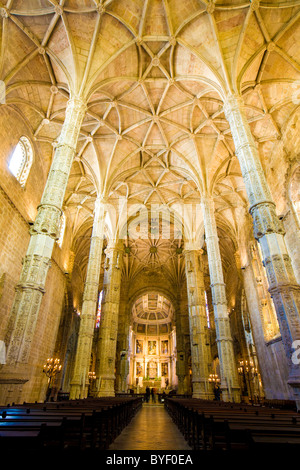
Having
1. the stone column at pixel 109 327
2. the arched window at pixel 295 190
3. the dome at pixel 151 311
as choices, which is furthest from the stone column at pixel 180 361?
the arched window at pixel 295 190

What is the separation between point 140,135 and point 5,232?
11684mm

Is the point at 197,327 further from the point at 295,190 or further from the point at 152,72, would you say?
the point at 152,72

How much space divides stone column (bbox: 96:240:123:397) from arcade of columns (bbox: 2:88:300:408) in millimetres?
75

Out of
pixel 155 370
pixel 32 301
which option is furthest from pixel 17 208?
pixel 155 370

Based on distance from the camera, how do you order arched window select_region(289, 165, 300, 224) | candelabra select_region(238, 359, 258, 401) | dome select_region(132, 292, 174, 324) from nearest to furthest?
arched window select_region(289, 165, 300, 224)
candelabra select_region(238, 359, 258, 401)
dome select_region(132, 292, 174, 324)

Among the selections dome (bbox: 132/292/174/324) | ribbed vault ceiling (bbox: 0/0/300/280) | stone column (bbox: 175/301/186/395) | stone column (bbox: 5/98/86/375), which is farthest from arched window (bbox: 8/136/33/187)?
dome (bbox: 132/292/174/324)

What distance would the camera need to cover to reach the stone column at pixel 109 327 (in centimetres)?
1798

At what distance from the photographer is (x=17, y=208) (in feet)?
45.4

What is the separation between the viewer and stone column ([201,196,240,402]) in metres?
12.5

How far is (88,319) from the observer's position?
544 inches

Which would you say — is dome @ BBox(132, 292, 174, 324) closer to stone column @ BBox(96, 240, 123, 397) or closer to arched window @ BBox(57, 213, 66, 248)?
stone column @ BBox(96, 240, 123, 397)

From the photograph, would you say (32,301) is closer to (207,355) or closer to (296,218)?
(296,218)

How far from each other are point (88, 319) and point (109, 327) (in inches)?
260

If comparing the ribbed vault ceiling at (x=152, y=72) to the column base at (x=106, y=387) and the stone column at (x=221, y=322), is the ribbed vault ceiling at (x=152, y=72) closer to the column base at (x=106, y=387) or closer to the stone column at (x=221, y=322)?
the stone column at (x=221, y=322)
